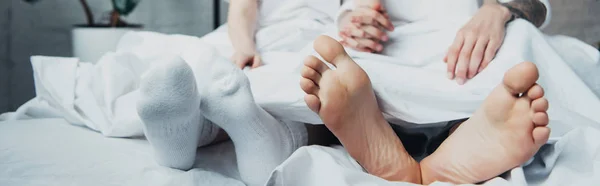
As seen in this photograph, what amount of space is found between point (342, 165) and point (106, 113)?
1.69ft

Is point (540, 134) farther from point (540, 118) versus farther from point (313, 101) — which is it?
point (313, 101)

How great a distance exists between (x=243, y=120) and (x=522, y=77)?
325mm

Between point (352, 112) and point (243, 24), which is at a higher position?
point (352, 112)

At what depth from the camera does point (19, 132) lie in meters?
0.95

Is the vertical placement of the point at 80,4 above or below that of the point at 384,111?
below

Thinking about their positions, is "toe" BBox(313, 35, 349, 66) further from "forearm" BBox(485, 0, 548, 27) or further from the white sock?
"forearm" BBox(485, 0, 548, 27)

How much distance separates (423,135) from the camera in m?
0.88

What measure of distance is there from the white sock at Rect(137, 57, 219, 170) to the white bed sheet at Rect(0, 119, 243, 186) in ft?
0.13

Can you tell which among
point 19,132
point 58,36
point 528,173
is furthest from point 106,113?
point 58,36

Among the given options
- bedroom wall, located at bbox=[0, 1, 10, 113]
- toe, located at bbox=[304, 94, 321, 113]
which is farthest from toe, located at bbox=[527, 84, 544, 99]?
bedroom wall, located at bbox=[0, 1, 10, 113]

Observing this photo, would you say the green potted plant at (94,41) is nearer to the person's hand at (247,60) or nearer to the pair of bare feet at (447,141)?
the person's hand at (247,60)

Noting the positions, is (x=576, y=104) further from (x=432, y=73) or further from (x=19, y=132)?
(x=19, y=132)

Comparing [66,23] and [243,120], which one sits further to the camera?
[66,23]

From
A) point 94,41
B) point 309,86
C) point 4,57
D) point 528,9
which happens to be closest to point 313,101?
point 309,86
